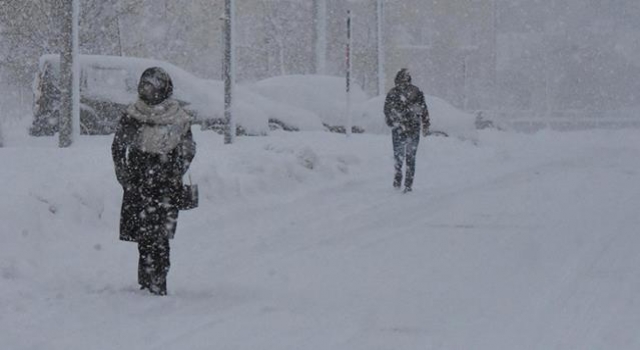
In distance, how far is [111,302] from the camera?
7379 millimetres

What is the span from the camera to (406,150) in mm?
15547

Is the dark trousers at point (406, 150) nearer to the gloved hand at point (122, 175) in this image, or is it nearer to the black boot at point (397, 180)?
the black boot at point (397, 180)

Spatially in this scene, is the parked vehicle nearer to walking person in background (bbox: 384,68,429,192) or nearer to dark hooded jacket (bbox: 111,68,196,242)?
walking person in background (bbox: 384,68,429,192)

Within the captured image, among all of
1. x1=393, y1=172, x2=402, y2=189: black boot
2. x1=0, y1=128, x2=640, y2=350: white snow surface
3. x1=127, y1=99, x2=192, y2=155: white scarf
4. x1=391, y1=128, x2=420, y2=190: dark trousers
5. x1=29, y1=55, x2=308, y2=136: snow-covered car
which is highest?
x1=29, y1=55, x2=308, y2=136: snow-covered car

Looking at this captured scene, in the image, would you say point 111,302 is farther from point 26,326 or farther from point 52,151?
point 52,151

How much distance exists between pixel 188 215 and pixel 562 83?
A: 51830 millimetres

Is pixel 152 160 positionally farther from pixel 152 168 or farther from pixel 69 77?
pixel 69 77

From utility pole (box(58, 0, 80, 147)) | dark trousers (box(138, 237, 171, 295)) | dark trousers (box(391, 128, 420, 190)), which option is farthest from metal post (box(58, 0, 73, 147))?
dark trousers (box(138, 237, 171, 295))

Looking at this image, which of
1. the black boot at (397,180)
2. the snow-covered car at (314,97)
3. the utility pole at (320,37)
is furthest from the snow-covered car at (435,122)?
the black boot at (397,180)

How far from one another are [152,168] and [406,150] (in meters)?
8.15

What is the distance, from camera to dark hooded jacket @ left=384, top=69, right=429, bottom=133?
15.4m

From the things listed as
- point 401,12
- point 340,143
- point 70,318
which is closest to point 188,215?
point 70,318

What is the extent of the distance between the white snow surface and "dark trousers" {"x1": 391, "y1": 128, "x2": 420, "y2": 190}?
0.31 metres

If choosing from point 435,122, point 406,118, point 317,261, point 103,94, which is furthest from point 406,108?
point 435,122
